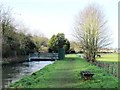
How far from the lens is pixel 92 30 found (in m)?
34.3

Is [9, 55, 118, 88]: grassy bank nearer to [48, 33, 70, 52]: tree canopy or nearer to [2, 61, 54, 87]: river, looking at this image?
[2, 61, 54, 87]: river

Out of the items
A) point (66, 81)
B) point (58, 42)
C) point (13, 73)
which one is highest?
point (58, 42)

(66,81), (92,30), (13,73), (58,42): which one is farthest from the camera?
(58,42)

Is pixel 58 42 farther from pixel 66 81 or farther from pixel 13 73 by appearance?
pixel 66 81

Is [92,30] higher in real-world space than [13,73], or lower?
higher

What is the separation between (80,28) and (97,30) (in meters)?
2.55

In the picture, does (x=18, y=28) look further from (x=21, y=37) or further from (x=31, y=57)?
(x=31, y=57)

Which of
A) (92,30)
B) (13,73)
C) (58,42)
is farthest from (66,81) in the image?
(58,42)

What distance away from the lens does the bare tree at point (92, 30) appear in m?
34.3

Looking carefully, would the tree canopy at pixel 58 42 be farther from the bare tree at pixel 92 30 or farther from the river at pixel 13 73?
the river at pixel 13 73

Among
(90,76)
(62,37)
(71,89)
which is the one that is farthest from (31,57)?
(71,89)

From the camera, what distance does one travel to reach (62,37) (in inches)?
2051

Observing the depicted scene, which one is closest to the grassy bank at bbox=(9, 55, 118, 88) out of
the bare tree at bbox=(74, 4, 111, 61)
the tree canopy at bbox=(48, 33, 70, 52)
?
the bare tree at bbox=(74, 4, 111, 61)

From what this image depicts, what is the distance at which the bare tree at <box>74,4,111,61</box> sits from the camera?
3428 centimetres
